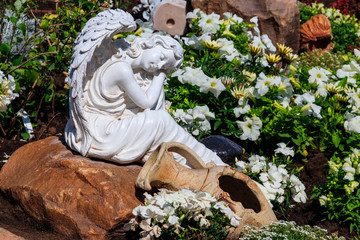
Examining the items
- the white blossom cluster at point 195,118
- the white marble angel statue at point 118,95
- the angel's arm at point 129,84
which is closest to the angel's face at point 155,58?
the white marble angel statue at point 118,95

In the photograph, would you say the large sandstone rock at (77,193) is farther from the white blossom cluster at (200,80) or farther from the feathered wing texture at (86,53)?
the white blossom cluster at (200,80)

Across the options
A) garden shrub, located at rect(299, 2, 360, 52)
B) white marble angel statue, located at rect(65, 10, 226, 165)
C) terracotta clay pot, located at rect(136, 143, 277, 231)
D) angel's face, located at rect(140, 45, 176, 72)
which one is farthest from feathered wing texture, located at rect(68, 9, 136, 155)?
garden shrub, located at rect(299, 2, 360, 52)

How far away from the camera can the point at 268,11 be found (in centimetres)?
754

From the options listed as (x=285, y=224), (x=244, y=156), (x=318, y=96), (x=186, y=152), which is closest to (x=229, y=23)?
(x=318, y=96)

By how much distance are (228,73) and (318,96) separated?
3.20 feet

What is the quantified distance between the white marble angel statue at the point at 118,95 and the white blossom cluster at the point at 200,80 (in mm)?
948

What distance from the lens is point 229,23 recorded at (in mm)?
6453

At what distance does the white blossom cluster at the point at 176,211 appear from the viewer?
3.20 m

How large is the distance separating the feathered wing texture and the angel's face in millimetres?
275

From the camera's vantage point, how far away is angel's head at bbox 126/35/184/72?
4.11m

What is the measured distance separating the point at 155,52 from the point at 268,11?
3.88 metres

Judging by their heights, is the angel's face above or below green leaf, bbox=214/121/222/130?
above

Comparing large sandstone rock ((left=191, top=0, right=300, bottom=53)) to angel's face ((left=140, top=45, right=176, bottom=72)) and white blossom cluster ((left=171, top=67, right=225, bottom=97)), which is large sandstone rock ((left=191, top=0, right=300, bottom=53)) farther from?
angel's face ((left=140, top=45, right=176, bottom=72))

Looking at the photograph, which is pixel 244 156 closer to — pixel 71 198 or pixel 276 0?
pixel 71 198
